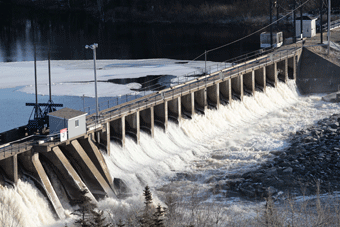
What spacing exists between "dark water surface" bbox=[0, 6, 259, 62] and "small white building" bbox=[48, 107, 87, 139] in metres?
36.6

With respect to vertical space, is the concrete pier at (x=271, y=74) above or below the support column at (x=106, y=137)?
above

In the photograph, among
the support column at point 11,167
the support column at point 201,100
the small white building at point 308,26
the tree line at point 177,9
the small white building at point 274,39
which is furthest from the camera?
the tree line at point 177,9

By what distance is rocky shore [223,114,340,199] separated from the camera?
37.5 m

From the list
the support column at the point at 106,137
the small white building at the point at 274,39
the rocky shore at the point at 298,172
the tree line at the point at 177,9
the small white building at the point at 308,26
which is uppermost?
the tree line at the point at 177,9

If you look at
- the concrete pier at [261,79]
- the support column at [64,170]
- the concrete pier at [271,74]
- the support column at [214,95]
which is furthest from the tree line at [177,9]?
the support column at [64,170]

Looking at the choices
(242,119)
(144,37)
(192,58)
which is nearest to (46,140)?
(242,119)

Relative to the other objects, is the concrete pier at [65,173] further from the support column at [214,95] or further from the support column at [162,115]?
the support column at [214,95]

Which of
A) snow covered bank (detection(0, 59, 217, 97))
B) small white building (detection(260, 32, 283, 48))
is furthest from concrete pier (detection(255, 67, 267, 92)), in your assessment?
small white building (detection(260, 32, 283, 48))

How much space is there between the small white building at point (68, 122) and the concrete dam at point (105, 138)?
440mm

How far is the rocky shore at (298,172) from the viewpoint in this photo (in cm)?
3747

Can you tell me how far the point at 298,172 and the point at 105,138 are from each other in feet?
45.9

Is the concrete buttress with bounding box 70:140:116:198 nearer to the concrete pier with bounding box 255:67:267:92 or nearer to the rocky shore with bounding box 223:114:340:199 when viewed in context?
the rocky shore with bounding box 223:114:340:199

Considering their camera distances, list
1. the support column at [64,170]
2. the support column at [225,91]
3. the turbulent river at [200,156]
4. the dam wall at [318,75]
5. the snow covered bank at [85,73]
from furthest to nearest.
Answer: the dam wall at [318,75] → the snow covered bank at [85,73] → the support column at [225,91] → the support column at [64,170] → the turbulent river at [200,156]

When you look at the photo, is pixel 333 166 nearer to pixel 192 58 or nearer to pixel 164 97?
pixel 164 97
